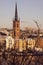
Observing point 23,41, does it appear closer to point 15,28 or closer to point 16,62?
point 15,28

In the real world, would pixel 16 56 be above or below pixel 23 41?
above

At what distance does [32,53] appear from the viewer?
214 centimetres

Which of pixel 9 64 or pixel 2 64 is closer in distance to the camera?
pixel 9 64

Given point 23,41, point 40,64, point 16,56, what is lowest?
point 23,41

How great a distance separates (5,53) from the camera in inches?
84.3

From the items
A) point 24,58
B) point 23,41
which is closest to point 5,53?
point 24,58

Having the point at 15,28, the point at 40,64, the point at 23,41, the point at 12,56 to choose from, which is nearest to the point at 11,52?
the point at 12,56

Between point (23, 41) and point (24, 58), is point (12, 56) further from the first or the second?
point (23, 41)

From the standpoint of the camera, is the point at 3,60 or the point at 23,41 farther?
the point at 23,41

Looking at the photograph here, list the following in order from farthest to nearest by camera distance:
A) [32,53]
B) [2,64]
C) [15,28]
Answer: [15,28], [2,64], [32,53]

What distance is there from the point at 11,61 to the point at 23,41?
13437 millimetres

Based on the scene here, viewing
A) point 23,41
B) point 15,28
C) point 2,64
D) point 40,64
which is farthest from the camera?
point 15,28

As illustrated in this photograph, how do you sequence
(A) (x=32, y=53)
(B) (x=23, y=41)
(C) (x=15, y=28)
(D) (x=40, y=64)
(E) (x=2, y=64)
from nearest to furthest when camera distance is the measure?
(A) (x=32, y=53) < (E) (x=2, y=64) < (D) (x=40, y=64) < (B) (x=23, y=41) < (C) (x=15, y=28)

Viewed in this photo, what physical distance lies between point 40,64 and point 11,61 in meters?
0.54
